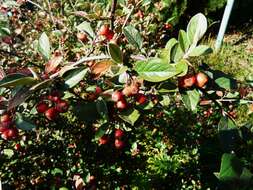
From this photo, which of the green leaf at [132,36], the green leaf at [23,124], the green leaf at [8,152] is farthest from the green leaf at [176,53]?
the green leaf at [8,152]

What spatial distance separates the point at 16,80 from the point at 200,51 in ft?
1.55

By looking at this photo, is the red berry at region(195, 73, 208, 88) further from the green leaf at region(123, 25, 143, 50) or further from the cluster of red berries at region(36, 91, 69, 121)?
the cluster of red berries at region(36, 91, 69, 121)

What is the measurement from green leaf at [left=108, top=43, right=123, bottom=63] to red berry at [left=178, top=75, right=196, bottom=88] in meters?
0.18

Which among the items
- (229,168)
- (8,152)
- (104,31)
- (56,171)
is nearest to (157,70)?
(229,168)

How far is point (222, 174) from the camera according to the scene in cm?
105

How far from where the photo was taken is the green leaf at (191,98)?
1.11 m

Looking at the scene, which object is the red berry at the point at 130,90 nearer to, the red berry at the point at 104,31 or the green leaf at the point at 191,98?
the green leaf at the point at 191,98

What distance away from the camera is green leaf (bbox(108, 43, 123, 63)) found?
105 centimetres

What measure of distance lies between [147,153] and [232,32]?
16.9 ft

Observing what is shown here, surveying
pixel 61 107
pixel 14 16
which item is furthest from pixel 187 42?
pixel 14 16

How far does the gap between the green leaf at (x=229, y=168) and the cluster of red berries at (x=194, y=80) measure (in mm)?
207

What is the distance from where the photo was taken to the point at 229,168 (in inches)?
41.3

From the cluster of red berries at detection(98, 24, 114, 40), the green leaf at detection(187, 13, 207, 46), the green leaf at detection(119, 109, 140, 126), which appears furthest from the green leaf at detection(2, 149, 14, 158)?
the green leaf at detection(187, 13, 207, 46)

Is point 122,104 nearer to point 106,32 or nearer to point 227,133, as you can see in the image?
point 227,133
